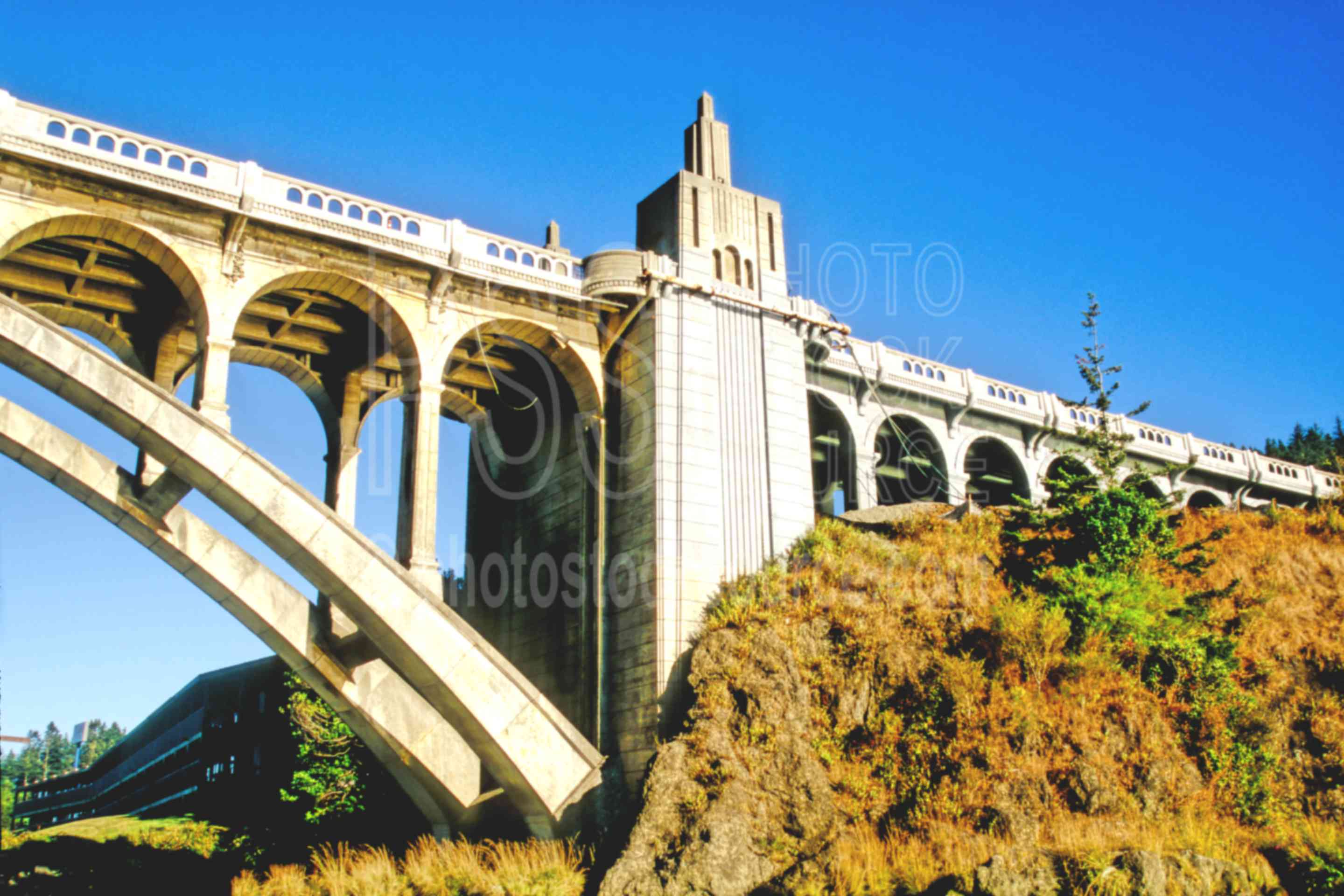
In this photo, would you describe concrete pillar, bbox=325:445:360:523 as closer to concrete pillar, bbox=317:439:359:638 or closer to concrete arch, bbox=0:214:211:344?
concrete pillar, bbox=317:439:359:638

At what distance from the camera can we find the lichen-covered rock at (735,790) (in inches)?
649

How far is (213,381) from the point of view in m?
18.0

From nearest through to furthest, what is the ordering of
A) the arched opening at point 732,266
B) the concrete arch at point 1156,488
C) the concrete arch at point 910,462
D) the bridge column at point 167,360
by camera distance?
the bridge column at point 167,360
the arched opening at point 732,266
the concrete arch at point 910,462
the concrete arch at point 1156,488

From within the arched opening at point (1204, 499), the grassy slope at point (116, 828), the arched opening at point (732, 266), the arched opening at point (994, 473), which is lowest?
the grassy slope at point (116, 828)

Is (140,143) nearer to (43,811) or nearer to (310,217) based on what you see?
(310,217)

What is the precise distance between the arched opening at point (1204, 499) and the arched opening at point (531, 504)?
2446cm

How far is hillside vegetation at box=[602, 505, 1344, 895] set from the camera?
52.8 feet

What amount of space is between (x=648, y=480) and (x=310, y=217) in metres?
7.59

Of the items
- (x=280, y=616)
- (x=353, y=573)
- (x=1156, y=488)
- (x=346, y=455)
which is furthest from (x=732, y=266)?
(x=1156, y=488)

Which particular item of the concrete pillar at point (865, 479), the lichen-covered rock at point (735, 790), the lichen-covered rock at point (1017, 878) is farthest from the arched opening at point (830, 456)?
the lichen-covered rock at point (1017, 878)

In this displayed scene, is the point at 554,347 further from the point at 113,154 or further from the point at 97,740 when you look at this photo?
the point at 97,740

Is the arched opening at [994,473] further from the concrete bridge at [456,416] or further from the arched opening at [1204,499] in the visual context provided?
the arched opening at [1204,499]

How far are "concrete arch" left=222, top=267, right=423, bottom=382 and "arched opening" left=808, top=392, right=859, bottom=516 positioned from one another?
1026 centimetres

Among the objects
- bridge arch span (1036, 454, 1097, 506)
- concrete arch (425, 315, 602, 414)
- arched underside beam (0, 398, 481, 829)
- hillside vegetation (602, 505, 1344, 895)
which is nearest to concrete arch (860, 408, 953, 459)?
bridge arch span (1036, 454, 1097, 506)
